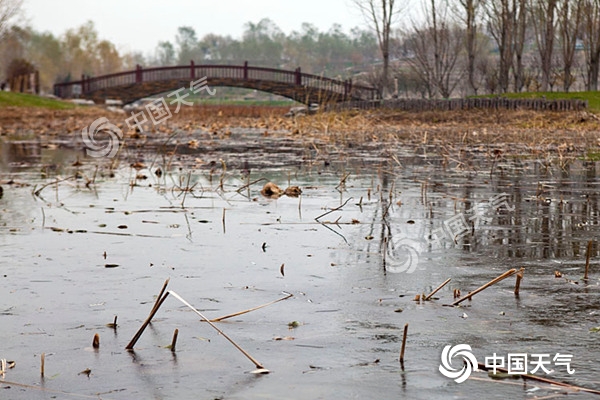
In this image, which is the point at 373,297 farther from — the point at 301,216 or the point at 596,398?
the point at 301,216

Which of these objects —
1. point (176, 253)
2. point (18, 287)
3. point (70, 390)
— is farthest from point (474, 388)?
point (176, 253)

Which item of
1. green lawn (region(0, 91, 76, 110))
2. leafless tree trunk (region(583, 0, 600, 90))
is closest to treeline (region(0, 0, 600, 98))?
leafless tree trunk (region(583, 0, 600, 90))

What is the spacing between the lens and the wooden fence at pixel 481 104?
83.3 feet

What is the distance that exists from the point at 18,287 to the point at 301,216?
2.63m
